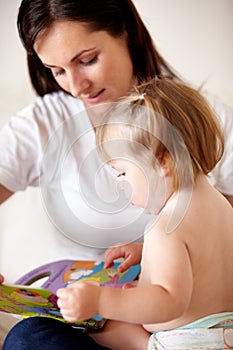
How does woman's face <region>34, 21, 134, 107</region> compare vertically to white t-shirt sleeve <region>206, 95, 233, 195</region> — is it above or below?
above

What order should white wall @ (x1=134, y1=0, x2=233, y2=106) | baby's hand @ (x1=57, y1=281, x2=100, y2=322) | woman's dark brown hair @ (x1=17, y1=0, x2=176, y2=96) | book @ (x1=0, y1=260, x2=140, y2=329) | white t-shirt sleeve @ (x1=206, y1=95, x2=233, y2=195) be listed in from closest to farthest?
1. baby's hand @ (x1=57, y1=281, x2=100, y2=322)
2. book @ (x1=0, y1=260, x2=140, y2=329)
3. woman's dark brown hair @ (x1=17, y1=0, x2=176, y2=96)
4. white t-shirt sleeve @ (x1=206, y1=95, x2=233, y2=195)
5. white wall @ (x1=134, y1=0, x2=233, y2=106)

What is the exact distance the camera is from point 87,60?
3.38ft

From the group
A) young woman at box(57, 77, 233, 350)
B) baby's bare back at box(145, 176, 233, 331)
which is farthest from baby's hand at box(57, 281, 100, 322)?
baby's bare back at box(145, 176, 233, 331)

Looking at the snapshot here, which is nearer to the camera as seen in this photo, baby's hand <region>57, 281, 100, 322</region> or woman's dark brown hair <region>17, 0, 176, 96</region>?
baby's hand <region>57, 281, 100, 322</region>

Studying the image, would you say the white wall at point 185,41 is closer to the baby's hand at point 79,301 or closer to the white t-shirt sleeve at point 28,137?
the white t-shirt sleeve at point 28,137

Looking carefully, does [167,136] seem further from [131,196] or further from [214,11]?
[214,11]

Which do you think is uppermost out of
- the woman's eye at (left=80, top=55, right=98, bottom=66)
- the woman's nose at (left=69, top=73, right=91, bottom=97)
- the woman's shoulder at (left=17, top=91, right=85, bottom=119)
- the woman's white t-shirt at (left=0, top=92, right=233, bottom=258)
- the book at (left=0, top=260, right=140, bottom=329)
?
the woman's eye at (left=80, top=55, right=98, bottom=66)

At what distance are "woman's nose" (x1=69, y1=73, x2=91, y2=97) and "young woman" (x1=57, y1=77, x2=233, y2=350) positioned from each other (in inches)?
9.5

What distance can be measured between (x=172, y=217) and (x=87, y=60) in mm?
405

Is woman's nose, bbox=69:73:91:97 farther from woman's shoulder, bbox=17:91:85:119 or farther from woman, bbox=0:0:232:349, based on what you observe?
woman's shoulder, bbox=17:91:85:119

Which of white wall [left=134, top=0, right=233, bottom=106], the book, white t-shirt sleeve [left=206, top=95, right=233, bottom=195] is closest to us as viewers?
the book

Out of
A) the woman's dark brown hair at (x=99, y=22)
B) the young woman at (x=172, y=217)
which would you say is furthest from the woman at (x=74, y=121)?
the young woman at (x=172, y=217)

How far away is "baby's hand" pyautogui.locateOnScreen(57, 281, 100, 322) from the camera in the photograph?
69 cm

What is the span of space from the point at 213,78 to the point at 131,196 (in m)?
0.76
